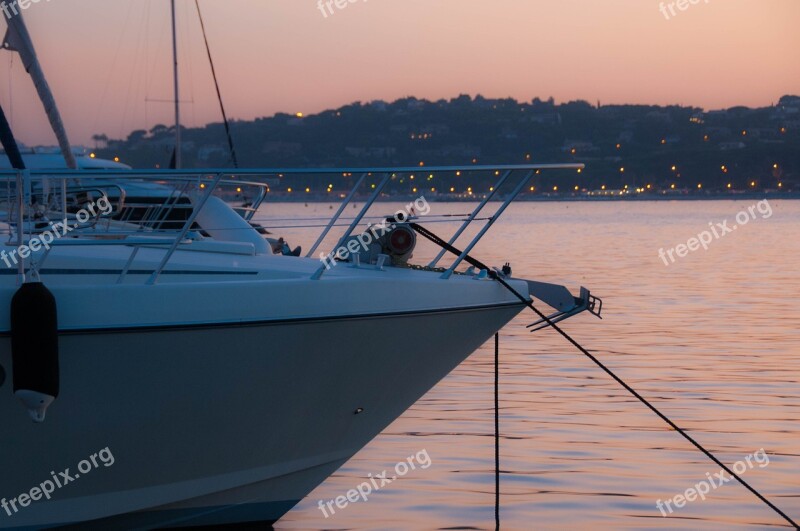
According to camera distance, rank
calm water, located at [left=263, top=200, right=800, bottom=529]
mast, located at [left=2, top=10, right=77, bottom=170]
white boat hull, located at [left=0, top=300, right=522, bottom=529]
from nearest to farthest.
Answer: white boat hull, located at [left=0, top=300, right=522, bottom=529] → calm water, located at [left=263, top=200, right=800, bottom=529] → mast, located at [left=2, top=10, right=77, bottom=170]

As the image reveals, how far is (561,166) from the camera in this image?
7465mm

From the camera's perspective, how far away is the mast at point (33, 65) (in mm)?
10859

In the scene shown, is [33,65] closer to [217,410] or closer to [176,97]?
[217,410]

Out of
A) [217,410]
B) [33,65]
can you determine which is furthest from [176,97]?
[217,410]

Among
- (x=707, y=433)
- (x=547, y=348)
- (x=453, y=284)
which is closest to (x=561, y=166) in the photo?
(x=453, y=284)

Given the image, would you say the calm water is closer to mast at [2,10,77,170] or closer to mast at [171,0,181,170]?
mast at [2,10,77,170]

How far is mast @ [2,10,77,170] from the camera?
1086cm

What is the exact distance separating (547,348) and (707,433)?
237 inches

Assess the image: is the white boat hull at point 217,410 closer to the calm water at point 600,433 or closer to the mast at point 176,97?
the calm water at point 600,433

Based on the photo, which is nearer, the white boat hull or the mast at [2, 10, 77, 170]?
the white boat hull

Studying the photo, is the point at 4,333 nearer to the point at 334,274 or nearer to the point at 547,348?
the point at 334,274

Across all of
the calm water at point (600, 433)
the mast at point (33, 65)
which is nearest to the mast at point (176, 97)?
the calm water at point (600, 433)

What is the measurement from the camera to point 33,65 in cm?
1138

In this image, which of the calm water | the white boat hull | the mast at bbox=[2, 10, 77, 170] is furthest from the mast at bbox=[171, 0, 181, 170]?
the white boat hull
